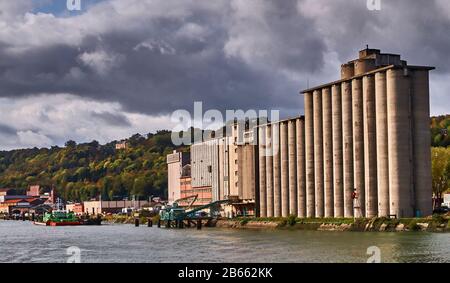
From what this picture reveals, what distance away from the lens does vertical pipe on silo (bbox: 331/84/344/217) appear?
127m

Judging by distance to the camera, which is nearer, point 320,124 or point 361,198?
point 361,198

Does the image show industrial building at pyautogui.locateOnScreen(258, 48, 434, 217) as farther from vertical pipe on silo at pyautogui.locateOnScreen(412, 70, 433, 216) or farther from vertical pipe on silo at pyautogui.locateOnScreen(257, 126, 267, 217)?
vertical pipe on silo at pyautogui.locateOnScreen(257, 126, 267, 217)

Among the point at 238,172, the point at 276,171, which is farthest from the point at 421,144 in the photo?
the point at 238,172

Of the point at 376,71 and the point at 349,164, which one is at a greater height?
the point at 376,71

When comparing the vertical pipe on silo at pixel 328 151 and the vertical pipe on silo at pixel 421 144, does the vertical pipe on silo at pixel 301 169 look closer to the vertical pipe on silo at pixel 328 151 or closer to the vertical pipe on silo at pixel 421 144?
the vertical pipe on silo at pixel 328 151

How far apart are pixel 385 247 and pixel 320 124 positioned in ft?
207

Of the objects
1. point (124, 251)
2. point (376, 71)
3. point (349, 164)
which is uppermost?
point (376, 71)

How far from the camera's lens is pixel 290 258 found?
211 feet

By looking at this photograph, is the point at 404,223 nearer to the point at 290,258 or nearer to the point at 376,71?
the point at 376,71

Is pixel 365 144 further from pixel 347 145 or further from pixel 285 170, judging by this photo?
pixel 285 170

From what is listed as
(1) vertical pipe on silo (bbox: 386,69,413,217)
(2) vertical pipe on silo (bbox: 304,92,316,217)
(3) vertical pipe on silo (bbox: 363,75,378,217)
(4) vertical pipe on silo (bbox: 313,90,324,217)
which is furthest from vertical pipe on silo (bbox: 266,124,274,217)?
(1) vertical pipe on silo (bbox: 386,69,413,217)

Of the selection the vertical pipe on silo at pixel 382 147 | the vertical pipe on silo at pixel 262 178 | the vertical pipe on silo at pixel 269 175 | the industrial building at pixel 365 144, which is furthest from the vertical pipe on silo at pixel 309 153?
Result: the vertical pipe on silo at pixel 262 178

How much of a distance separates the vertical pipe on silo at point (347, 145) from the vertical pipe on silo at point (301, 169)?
17.4 meters
